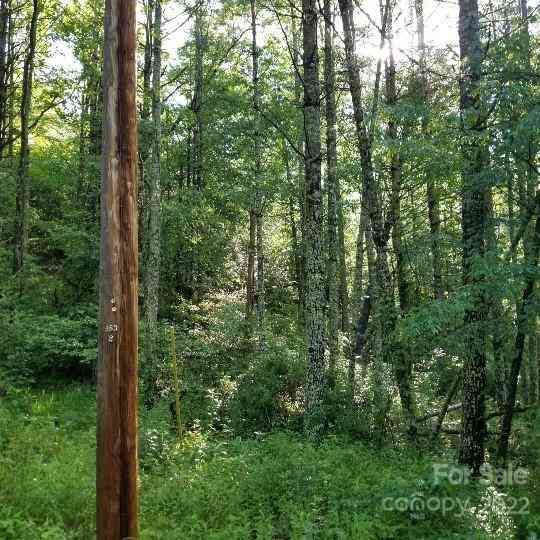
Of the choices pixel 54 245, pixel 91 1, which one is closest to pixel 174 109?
pixel 91 1

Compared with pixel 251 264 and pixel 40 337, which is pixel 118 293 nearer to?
pixel 40 337

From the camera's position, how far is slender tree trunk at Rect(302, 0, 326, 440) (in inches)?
336

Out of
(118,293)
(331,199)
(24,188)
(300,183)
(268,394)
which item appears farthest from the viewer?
(300,183)

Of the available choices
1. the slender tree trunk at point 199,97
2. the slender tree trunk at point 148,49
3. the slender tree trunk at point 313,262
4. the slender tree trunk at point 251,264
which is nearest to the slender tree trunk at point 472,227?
the slender tree trunk at point 313,262

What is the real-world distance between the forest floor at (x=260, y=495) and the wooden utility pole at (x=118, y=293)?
129 cm

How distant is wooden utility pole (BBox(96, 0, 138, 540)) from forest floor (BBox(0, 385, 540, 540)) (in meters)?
1.29

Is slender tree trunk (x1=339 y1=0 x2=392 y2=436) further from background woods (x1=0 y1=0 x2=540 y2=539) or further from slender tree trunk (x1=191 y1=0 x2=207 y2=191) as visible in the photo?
slender tree trunk (x1=191 y1=0 x2=207 y2=191)

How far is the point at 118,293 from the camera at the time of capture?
3543mm

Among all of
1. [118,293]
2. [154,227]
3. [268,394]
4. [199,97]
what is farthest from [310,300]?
[199,97]

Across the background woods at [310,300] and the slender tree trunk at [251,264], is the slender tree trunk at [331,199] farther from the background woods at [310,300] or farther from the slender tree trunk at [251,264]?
the slender tree trunk at [251,264]

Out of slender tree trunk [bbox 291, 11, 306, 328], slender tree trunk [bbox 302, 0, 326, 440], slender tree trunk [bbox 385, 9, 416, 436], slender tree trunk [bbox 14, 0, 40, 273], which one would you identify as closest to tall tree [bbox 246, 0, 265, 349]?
slender tree trunk [bbox 291, 11, 306, 328]

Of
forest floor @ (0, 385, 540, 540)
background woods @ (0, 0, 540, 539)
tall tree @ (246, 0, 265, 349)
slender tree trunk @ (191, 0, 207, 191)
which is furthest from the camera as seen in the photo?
slender tree trunk @ (191, 0, 207, 191)

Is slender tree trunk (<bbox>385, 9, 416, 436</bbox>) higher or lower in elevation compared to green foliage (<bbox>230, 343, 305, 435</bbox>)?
higher

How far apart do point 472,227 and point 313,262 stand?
2804 mm
